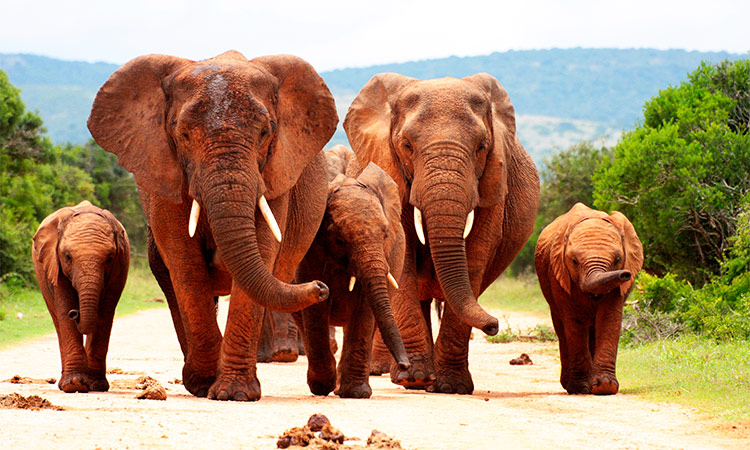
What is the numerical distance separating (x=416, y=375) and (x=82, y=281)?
2.89 m

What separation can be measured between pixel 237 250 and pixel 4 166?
77.5 ft

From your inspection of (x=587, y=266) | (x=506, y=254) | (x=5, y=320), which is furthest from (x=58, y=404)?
(x=5, y=320)

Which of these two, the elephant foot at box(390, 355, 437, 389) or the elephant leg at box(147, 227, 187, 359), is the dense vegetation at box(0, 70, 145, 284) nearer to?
the elephant leg at box(147, 227, 187, 359)

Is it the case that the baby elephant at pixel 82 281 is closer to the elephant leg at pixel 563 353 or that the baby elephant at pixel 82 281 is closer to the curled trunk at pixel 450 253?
the curled trunk at pixel 450 253

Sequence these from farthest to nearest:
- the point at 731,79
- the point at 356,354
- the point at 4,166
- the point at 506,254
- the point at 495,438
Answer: the point at 4,166 → the point at 731,79 → the point at 506,254 → the point at 356,354 → the point at 495,438

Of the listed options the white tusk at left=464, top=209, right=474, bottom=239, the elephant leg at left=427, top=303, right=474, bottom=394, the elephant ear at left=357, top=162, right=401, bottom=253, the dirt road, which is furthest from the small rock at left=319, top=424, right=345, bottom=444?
the white tusk at left=464, top=209, right=474, bottom=239

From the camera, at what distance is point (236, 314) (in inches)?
318

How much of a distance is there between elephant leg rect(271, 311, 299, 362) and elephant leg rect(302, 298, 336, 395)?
15.3ft

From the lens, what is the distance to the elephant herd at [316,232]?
771cm

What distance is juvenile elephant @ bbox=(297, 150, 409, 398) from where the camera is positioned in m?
8.41

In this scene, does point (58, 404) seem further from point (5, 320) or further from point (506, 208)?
point (5, 320)

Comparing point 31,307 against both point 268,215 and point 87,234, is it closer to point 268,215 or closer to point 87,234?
point 87,234

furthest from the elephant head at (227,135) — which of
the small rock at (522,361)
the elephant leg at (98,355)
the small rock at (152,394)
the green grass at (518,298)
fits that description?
the green grass at (518,298)

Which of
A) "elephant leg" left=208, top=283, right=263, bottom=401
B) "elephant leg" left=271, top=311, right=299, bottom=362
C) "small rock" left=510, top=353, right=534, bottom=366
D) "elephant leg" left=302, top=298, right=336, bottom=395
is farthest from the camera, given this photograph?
"small rock" left=510, top=353, right=534, bottom=366
